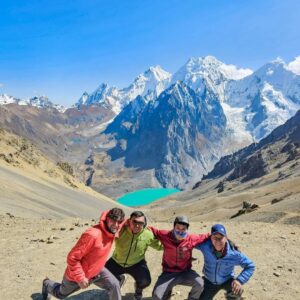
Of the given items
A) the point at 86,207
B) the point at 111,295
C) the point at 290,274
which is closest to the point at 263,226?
the point at 290,274

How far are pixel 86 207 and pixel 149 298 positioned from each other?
211ft

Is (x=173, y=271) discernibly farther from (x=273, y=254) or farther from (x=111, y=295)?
(x=273, y=254)

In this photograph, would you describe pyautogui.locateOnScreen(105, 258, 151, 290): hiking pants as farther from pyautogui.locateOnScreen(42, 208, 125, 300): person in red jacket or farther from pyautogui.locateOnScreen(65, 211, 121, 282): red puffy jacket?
pyautogui.locateOnScreen(65, 211, 121, 282): red puffy jacket

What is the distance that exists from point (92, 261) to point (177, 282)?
2.49m

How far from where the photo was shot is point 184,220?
11.4 m

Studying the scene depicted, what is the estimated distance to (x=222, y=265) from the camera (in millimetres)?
11664

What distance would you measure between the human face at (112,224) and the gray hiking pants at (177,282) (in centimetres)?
207

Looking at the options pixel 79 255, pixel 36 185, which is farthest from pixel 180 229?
pixel 36 185

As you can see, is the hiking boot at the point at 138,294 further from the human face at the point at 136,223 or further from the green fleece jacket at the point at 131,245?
the human face at the point at 136,223

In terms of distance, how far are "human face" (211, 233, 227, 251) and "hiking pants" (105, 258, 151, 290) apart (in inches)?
89.6

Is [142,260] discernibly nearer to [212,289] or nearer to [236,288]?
[212,289]

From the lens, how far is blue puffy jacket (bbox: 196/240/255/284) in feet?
37.9

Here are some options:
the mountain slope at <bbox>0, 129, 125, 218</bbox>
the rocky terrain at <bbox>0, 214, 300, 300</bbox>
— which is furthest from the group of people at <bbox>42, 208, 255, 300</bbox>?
the mountain slope at <bbox>0, 129, 125, 218</bbox>

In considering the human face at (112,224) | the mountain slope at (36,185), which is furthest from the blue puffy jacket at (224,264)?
the mountain slope at (36,185)
